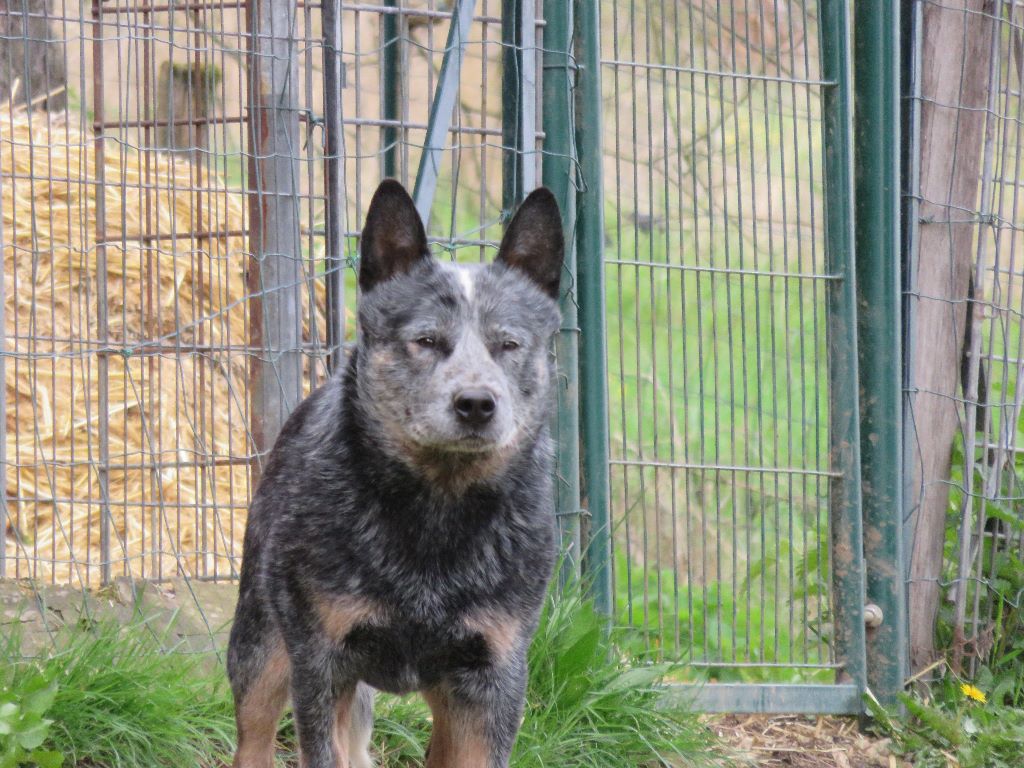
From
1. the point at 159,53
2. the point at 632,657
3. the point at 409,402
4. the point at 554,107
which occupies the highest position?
the point at 159,53

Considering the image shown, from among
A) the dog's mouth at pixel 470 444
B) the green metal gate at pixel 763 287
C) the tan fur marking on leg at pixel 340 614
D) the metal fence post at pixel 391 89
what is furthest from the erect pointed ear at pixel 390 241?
the metal fence post at pixel 391 89

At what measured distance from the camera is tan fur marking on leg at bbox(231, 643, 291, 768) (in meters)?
3.49

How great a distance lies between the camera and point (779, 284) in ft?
16.1

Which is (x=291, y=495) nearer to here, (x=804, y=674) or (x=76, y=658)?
(x=76, y=658)

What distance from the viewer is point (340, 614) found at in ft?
10.3

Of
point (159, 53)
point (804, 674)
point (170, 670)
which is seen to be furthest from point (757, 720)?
point (159, 53)

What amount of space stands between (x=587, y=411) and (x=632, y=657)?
84cm

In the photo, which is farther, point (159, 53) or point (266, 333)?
point (159, 53)

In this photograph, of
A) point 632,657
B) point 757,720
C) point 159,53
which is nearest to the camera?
point 632,657

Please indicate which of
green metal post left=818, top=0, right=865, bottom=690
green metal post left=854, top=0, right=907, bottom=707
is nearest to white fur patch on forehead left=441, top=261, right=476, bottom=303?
green metal post left=818, top=0, right=865, bottom=690

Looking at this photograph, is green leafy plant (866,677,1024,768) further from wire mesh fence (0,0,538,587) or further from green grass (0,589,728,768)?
wire mesh fence (0,0,538,587)

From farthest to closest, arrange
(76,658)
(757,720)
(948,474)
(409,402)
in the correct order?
(948,474)
(757,720)
(76,658)
(409,402)

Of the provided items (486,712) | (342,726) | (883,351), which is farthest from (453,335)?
(883,351)

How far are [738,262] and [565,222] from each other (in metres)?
0.74
